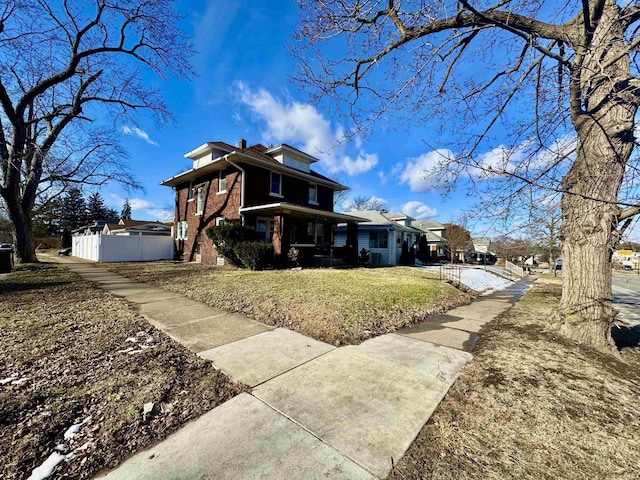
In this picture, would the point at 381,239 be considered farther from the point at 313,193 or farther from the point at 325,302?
the point at 325,302

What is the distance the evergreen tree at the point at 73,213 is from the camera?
45494 mm

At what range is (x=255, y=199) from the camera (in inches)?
557

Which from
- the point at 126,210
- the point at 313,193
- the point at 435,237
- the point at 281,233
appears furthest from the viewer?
the point at 126,210

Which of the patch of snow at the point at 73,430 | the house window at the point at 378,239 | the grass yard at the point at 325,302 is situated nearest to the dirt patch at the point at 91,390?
the patch of snow at the point at 73,430

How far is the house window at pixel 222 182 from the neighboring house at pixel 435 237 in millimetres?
26830

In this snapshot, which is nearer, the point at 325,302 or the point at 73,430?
the point at 73,430

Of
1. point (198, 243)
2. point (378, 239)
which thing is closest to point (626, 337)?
point (378, 239)

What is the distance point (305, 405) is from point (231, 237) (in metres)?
11.0

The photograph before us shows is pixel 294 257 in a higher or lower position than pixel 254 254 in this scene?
lower

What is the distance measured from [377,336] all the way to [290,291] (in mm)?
3213

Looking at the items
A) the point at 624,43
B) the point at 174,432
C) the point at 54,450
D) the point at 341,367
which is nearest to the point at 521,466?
the point at 341,367

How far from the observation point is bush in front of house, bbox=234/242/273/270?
38.8ft

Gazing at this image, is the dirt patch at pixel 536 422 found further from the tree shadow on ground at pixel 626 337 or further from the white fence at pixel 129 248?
the white fence at pixel 129 248

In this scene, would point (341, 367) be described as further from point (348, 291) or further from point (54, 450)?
point (348, 291)
